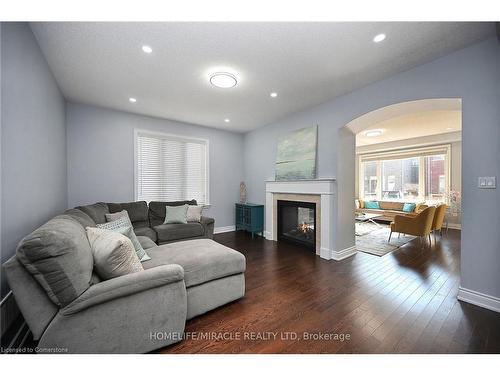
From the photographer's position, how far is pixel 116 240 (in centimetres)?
145

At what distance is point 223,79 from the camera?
103 inches

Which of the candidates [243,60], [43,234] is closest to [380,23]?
[243,60]

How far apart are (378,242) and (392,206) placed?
9.73 feet

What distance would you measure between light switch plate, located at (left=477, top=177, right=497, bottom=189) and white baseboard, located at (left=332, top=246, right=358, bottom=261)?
1.90 m

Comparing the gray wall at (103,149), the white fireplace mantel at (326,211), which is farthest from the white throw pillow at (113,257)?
the white fireplace mantel at (326,211)

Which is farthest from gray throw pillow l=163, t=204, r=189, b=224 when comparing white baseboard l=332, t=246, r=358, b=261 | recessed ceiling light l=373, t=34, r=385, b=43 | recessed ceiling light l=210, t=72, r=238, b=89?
recessed ceiling light l=373, t=34, r=385, b=43

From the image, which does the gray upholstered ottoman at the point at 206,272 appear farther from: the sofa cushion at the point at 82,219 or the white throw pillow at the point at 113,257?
the sofa cushion at the point at 82,219

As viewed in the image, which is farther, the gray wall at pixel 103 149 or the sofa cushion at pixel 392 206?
the sofa cushion at pixel 392 206

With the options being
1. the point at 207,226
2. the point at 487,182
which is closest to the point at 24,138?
the point at 207,226

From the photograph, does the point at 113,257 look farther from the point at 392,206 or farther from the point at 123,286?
the point at 392,206

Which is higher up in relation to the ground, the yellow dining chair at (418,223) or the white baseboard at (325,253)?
the yellow dining chair at (418,223)

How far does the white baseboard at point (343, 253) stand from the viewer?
3275 mm

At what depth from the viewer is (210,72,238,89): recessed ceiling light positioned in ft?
8.33

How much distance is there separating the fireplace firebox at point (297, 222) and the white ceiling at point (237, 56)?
202cm
